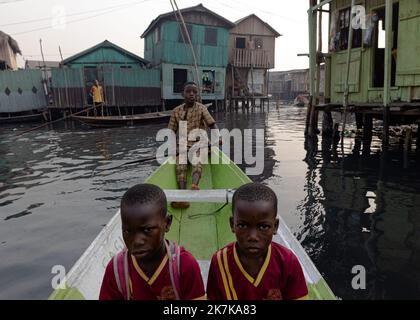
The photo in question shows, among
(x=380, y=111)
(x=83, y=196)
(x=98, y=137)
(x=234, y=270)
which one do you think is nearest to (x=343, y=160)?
(x=380, y=111)

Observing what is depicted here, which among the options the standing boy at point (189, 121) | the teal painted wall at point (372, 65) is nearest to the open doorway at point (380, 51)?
the teal painted wall at point (372, 65)

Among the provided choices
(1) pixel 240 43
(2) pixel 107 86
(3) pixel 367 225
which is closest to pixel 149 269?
(3) pixel 367 225

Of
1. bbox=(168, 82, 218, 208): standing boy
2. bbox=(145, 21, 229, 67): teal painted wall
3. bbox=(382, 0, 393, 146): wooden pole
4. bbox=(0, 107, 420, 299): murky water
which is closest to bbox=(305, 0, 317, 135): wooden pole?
bbox=(0, 107, 420, 299): murky water

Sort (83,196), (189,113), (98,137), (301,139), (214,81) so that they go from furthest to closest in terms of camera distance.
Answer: (214,81)
(98,137)
(301,139)
(83,196)
(189,113)

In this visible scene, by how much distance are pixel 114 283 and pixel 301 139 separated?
48.2 ft

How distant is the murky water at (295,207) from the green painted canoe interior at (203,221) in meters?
1.31

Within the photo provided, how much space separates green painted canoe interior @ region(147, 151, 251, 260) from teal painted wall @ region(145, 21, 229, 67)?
69.1ft

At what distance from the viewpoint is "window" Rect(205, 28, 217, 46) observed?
1075 inches

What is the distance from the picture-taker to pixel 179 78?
28.0 meters

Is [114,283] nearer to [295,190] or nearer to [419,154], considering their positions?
[295,190]

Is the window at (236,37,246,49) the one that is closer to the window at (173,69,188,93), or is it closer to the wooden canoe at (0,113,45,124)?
the window at (173,69,188,93)

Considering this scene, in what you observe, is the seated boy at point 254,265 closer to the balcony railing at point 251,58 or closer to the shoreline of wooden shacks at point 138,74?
the shoreline of wooden shacks at point 138,74

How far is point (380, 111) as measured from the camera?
37.1 ft

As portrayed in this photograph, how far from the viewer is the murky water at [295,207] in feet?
14.8
